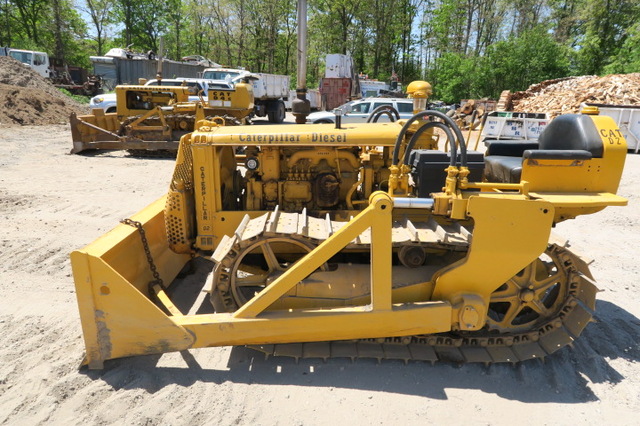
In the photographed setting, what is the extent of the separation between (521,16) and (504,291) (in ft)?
149

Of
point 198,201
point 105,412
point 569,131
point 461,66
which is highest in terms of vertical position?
point 461,66

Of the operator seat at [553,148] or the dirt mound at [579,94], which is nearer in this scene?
the operator seat at [553,148]

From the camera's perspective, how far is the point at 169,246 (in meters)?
4.12

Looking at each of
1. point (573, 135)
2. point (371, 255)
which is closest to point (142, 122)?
point (371, 255)

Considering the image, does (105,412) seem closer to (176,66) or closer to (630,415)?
(630,415)

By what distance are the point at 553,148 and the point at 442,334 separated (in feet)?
6.12

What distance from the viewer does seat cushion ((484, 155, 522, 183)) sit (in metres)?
3.64

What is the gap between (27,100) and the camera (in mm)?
18391

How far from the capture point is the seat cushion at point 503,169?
143 inches

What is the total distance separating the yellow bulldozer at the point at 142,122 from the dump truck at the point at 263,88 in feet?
20.9

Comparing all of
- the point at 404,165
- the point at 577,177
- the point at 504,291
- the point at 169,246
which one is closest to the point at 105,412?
the point at 169,246

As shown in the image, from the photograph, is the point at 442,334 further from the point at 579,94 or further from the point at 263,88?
the point at 579,94

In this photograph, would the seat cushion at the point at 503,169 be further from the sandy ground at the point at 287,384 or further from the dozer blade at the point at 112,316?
the dozer blade at the point at 112,316

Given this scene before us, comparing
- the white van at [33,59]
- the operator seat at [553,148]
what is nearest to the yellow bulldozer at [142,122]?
the operator seat at [553,148]
